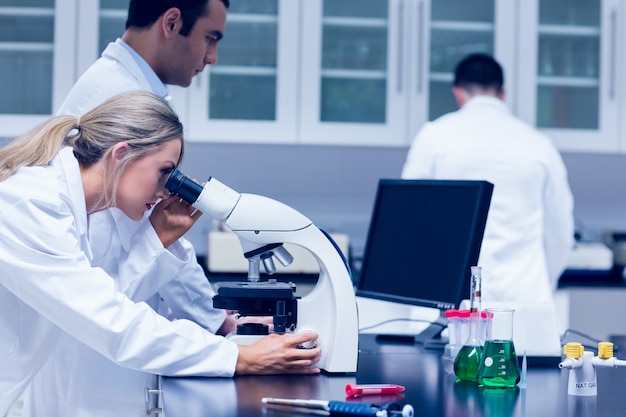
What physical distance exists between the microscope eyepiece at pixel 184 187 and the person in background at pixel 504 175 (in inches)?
65.2

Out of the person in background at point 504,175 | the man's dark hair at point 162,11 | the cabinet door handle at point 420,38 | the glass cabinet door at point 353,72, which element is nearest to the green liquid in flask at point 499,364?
the man's dark hair at point 162,11

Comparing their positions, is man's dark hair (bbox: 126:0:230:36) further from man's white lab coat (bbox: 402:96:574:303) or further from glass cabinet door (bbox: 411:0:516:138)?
glass cabinet door (bbox: 411:0:516:138)

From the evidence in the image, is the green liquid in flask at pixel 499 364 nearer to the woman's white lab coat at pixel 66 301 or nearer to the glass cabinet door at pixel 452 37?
the woman's white lab coat at pixel 66 301

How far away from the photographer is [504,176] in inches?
123

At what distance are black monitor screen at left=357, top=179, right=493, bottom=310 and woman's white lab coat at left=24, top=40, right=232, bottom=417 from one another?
1.34ft

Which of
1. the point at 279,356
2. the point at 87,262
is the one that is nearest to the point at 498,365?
the point at 279,356

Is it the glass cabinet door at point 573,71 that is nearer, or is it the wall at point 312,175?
the glass cabinet door at point 573,71

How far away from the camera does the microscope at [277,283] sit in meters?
1.58

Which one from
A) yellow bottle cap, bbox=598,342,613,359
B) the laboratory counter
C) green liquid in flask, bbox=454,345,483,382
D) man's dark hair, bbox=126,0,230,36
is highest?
man's dark hair, bbox=126,0,230,36

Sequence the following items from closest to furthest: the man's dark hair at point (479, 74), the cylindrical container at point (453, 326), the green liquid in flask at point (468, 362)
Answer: the green liquid in flask at point (468, 362) → the cylindrical container at point (453, 326) → the man's dark hair at point (479, 74)

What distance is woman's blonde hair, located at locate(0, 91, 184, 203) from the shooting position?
164 centimetres

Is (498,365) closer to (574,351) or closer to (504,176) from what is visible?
(574,351)

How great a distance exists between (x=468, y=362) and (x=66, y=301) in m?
0.68

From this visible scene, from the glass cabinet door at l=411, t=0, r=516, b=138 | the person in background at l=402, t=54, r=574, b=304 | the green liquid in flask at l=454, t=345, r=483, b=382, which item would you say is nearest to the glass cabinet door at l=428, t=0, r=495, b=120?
the glass cabinet door at l=411, t=0, r=516, b=138
